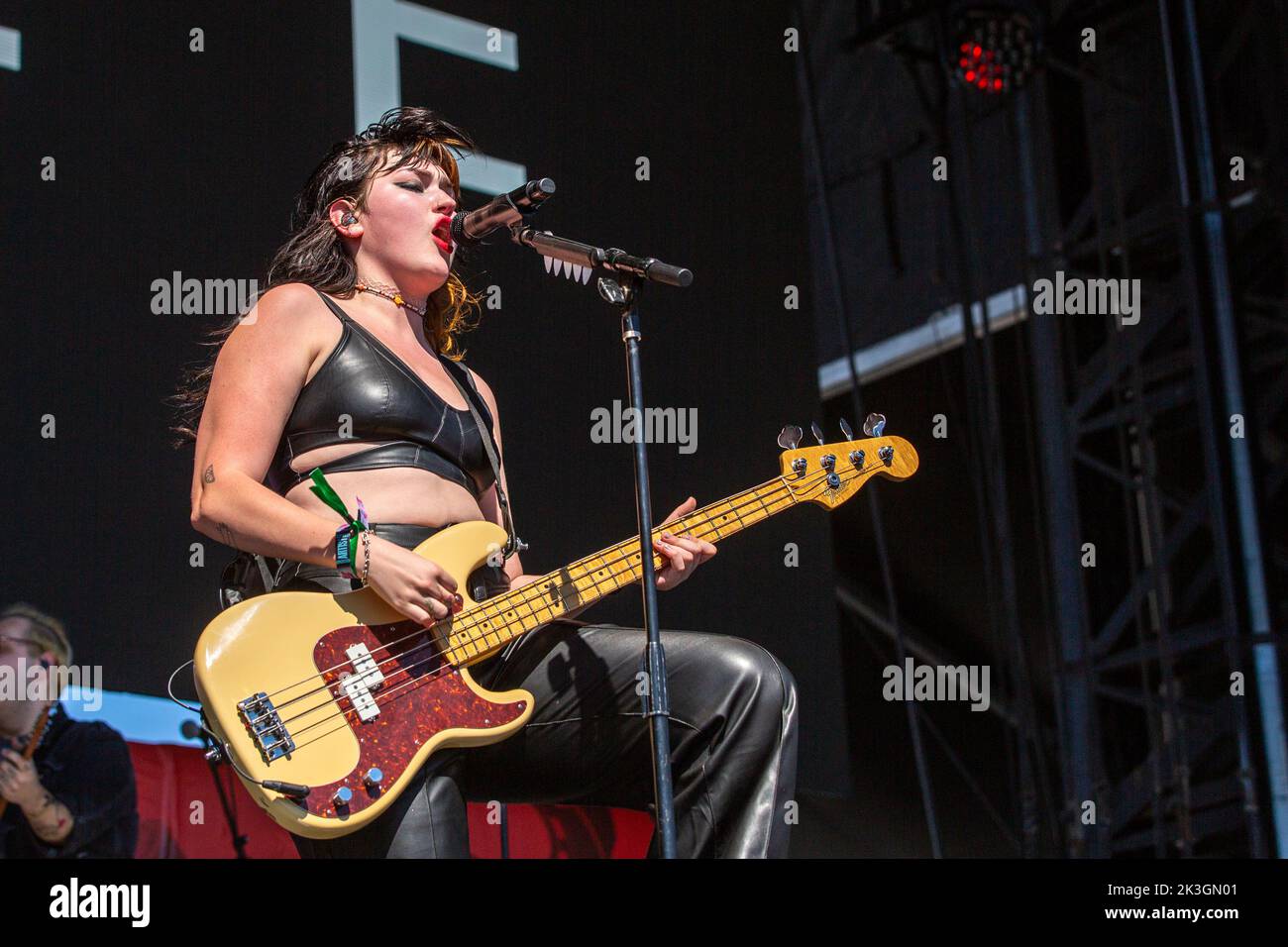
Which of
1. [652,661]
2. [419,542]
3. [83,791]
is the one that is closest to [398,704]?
[419,542]

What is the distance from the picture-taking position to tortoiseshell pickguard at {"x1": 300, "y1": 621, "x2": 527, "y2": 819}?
238 cm

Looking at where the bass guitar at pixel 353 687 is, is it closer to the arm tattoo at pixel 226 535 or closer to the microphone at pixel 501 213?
A: the arm tattoo at pixel 226 535

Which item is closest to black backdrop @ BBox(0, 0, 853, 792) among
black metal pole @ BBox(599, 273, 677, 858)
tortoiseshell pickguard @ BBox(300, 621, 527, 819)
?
tortoiseshell pickguard @ BBox(300, 621, 527, 819)

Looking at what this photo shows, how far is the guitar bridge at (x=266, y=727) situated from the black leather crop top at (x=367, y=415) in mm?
508

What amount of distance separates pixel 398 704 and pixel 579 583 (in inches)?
18.6

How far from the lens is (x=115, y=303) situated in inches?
151

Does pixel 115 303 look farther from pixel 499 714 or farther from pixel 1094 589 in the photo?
pixel 1094 589

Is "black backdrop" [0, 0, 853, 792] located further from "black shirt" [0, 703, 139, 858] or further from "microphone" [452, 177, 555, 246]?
"microphone" [452, 177, 555, 246]

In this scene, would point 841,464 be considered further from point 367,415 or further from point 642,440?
point 367,415

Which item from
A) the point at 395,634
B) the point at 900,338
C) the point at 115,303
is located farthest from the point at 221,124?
the point at 900,338

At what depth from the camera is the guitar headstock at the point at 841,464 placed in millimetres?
3156

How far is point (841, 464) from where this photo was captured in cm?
324

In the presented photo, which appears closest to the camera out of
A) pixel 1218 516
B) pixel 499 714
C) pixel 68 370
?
pixel 499 714
